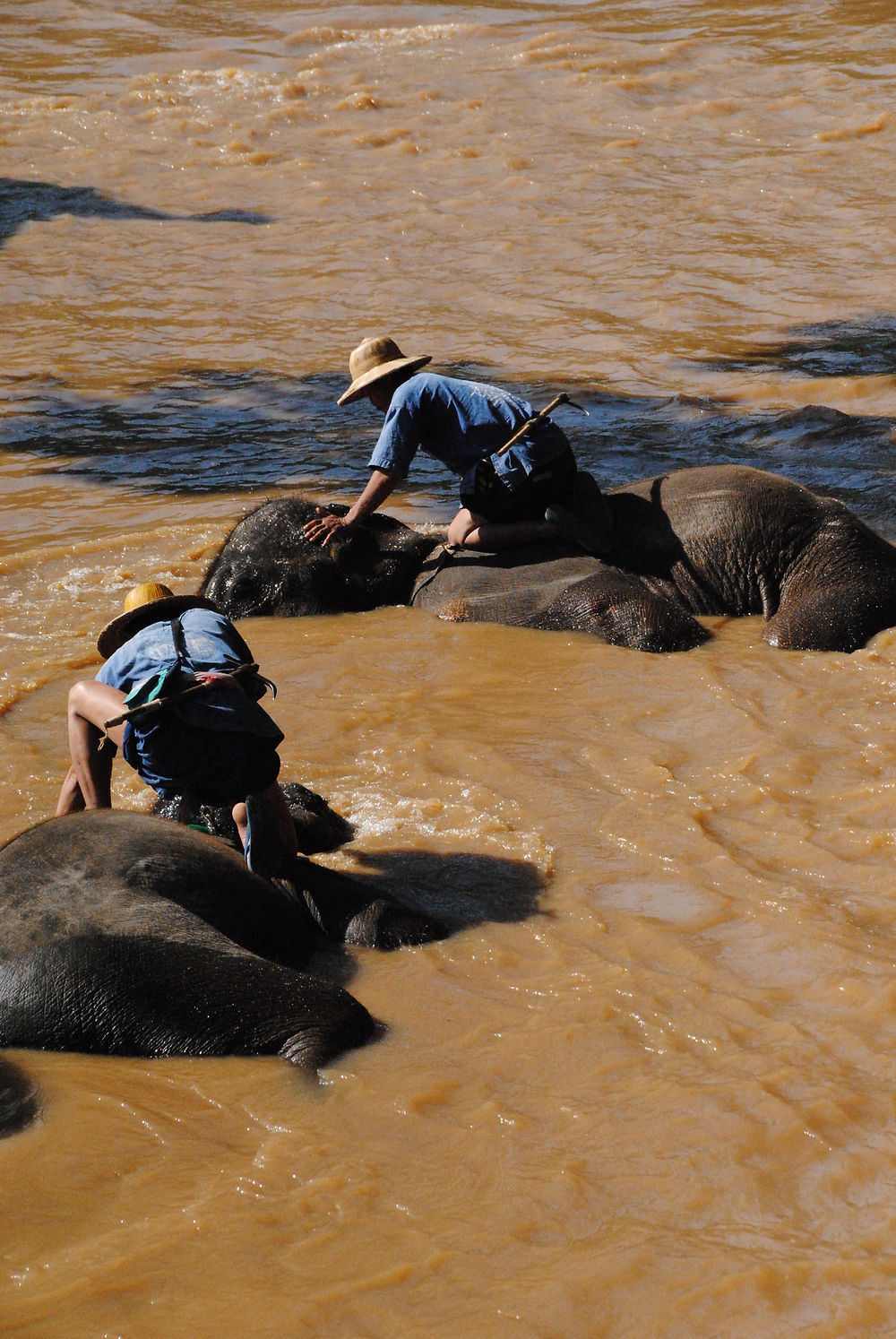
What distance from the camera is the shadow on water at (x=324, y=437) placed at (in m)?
10.0

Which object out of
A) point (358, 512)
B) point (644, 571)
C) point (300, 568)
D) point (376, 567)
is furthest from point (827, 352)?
point (300, 568)

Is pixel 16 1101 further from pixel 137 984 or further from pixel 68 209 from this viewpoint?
pixel 68 209

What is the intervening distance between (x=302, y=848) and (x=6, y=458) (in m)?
7.10

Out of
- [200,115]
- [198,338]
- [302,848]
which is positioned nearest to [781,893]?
[302,848]

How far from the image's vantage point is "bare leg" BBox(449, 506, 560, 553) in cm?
789

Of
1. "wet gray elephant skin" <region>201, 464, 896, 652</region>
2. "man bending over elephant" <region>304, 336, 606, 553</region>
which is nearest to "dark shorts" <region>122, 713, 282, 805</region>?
"wet gray elephant skin" <region>201, 464, 896, 652</region>

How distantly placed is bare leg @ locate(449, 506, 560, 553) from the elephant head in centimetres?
40

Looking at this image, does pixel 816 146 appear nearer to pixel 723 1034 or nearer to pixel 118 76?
pixel 118 76

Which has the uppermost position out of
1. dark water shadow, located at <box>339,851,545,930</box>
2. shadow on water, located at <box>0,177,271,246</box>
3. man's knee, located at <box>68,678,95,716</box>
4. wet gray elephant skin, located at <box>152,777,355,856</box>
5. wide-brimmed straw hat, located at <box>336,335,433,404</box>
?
shadow on water, located at <box>0,177,271,246</box>

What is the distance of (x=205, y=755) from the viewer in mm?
4859

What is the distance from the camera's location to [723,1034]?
403 centimetres

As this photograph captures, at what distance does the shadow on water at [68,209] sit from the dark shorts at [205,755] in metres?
14.5

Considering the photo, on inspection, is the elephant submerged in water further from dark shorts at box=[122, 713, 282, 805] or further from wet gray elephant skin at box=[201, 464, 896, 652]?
wet gray elephant skin at box=[201, 464, 896, 652]

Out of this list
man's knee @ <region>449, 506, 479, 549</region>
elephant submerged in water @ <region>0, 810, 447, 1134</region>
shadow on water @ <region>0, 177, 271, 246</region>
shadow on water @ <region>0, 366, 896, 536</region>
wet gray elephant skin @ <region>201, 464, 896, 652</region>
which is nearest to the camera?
elephant submerged in water @ <region>0, 810, 447, 1134</region>
